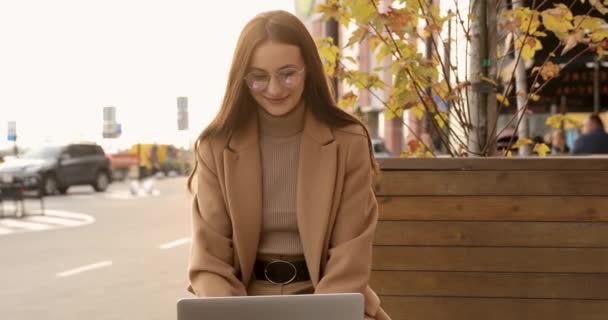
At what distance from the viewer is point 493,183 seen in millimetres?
3744

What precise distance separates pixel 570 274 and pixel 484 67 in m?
1.27

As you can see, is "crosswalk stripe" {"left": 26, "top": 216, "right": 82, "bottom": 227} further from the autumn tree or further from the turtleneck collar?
the turtleneck collar

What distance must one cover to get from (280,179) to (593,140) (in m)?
9.27

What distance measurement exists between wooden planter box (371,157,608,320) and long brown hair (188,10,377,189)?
1211 millimetres

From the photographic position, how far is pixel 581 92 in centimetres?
1803

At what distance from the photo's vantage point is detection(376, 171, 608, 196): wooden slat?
12.2ft

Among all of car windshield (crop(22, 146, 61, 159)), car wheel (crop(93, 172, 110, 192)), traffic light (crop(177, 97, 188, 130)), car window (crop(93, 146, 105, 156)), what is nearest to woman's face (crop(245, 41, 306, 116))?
car windshield (crop(22, 146, 61, 159))

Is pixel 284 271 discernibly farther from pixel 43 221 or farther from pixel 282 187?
pixel 43 221

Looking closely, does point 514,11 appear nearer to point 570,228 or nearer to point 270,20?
point 570,228

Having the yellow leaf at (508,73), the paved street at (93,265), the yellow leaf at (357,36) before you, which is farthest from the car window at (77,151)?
the yellow leaf at (357,36)

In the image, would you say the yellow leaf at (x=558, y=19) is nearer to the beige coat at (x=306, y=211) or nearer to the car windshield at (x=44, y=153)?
the beige coat at (x=306, y=211)

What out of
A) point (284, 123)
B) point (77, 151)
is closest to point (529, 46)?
point (284, 123)

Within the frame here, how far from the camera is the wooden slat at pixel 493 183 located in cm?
371

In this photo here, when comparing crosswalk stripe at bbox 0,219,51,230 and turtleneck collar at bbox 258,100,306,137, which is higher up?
turtleneck collar at bbox 258,100,306,137
